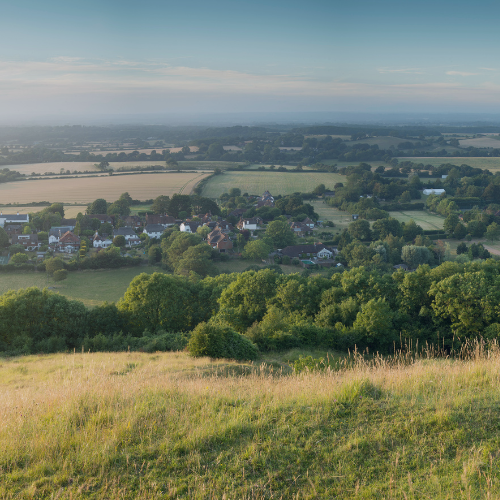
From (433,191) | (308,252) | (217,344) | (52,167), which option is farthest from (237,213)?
(52,167)

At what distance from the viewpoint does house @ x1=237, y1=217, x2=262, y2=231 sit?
6121cm

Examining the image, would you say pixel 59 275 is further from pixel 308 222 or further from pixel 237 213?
pixel 308 222

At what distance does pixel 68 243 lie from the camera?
49438mm

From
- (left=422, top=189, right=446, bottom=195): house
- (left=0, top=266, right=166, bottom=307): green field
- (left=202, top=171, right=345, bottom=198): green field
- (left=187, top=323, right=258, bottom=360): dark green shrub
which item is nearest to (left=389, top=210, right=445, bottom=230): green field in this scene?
(left=422, top=189, right=446, bottom=195): house

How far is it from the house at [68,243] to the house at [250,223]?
2331cm

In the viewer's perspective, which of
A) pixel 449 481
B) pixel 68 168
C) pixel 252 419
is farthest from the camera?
pixel 68 168

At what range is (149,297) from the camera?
983 inches

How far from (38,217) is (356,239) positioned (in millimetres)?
44296

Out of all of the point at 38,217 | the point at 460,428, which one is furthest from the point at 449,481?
the point at 38,217

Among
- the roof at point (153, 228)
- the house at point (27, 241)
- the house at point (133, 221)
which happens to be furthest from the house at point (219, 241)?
the house at point (27, 241)

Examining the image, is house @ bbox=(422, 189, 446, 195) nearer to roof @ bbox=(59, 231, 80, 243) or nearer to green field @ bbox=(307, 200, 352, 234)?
green field @ bbox=(307, 200, 352, 234)

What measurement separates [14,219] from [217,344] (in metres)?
53.1

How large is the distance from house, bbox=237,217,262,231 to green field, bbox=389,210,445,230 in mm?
23403

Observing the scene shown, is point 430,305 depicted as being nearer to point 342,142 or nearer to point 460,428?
point 460,428
